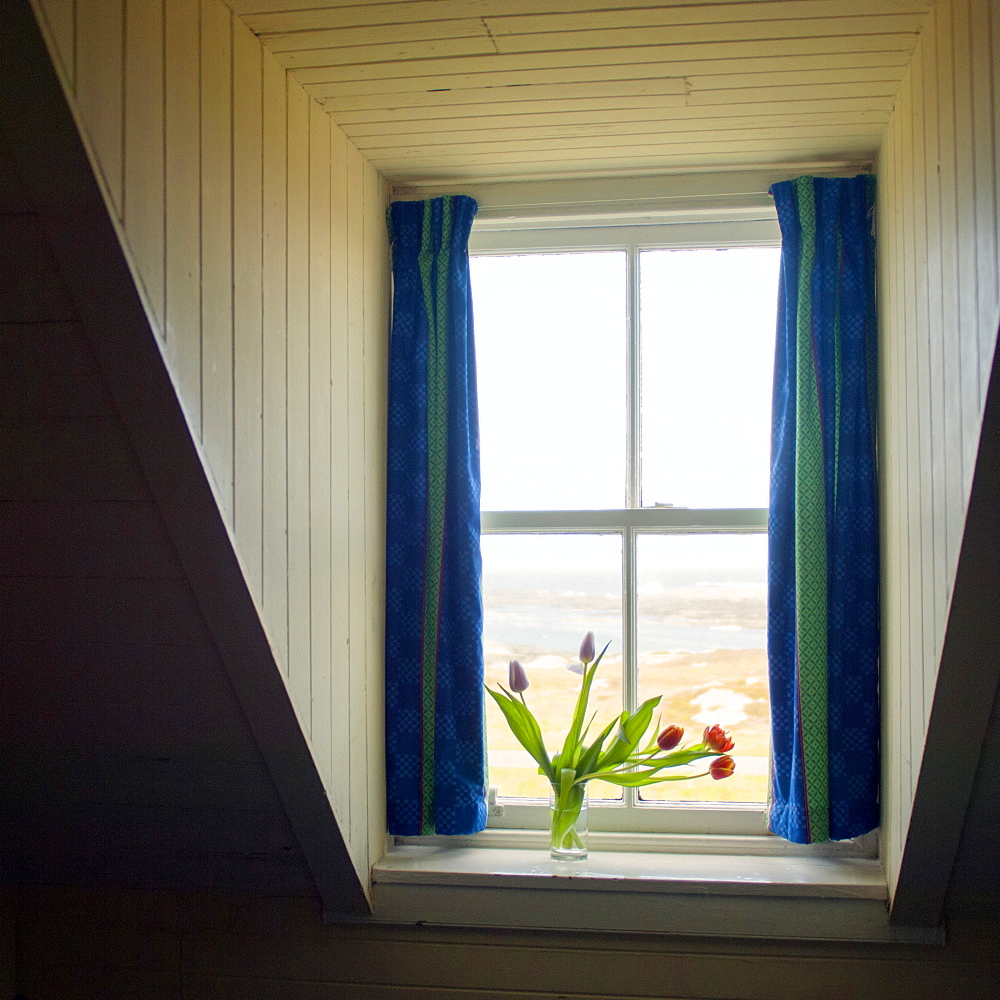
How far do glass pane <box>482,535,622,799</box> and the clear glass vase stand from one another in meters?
0.16

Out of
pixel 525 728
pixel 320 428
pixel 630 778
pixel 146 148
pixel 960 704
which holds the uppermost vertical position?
pixel 146 148

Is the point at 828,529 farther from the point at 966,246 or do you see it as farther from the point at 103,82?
the point at 103,82

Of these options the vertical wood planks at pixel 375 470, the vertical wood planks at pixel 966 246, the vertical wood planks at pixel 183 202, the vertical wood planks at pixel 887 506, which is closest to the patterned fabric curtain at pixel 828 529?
the vertical wood planks at pixel 887 506

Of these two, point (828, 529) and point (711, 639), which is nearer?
point (828, 529)

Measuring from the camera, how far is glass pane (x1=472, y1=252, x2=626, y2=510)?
7.22 ft

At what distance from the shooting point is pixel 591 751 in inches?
80.7

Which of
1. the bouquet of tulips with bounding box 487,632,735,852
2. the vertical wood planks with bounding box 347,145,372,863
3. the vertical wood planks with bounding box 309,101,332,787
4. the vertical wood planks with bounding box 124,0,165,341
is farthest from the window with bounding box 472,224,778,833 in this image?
the vertical wood planks with bounding box 124,0,165,341

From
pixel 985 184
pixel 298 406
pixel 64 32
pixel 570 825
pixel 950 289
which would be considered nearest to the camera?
pixel 64 32

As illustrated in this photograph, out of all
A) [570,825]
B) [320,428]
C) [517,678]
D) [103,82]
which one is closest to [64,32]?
[103,82]

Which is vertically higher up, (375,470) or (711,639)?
(375,470)

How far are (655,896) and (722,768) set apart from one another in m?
0.30

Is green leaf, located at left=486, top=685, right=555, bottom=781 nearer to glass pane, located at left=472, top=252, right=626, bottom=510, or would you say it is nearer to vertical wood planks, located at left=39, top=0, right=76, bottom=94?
glass pane, located at left=472, top=252, right=626, bottom=510

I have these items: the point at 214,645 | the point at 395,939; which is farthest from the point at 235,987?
the point at 214,645

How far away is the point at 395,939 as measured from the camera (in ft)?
6.70
